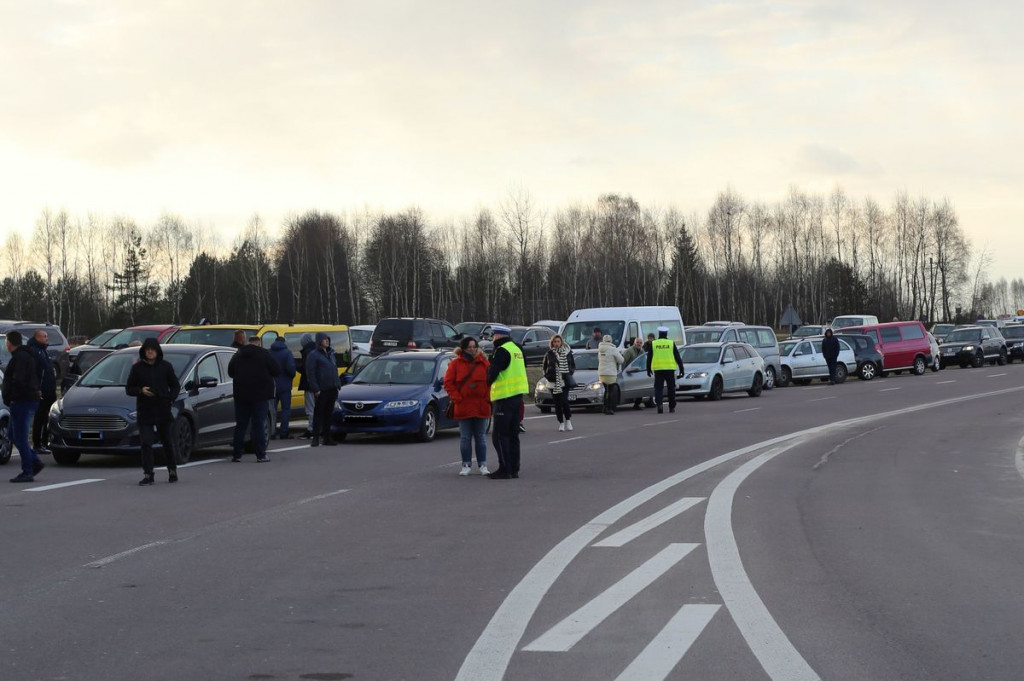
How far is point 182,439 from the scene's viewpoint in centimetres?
1714

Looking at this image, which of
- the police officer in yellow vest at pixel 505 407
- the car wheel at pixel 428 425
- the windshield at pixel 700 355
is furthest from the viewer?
the windshield at pixel 700 355

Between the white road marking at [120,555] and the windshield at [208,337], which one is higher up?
the windshield at [208,337]

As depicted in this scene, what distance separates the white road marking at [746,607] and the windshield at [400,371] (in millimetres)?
10287

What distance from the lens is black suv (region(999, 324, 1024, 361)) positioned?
201 feet

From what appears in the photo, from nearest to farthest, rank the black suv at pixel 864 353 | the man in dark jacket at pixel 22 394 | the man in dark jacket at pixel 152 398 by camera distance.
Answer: the man in dark jacket at pixel 152 398, the man in dark jacket at pixel 22 394, the black suv at pixel 864 353

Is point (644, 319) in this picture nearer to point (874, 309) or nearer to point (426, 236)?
point (426, 236)

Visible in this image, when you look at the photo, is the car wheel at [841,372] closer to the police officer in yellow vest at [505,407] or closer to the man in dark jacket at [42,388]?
the police officer in yellow vest at [505,407]

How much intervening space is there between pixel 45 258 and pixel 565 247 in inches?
1722

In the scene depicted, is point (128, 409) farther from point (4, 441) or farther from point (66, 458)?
point (4, 441)

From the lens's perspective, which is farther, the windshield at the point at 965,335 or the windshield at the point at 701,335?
the windshield at the point at 965,335

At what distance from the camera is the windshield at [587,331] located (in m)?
35.0

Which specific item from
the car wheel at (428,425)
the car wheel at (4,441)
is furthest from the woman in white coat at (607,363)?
the car wheel at (4,441)

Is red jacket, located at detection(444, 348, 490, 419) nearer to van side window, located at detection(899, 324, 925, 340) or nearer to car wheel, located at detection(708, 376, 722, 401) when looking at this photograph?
car wheel, located at detection(708, 376, 722, 401)

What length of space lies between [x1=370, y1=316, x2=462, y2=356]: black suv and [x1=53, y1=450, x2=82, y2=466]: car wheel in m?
22.3
